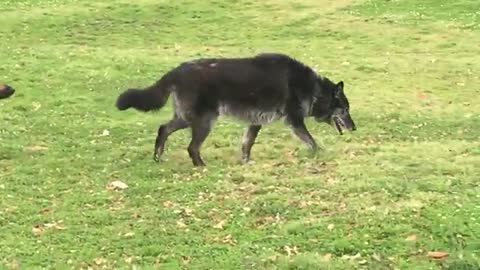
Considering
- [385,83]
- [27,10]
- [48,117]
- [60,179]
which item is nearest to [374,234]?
[60,179]

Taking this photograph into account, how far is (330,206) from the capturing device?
9.02 meters

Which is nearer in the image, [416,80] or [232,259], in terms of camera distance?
[232,259]

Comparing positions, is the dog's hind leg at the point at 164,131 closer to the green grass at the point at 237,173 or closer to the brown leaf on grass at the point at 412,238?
the green grass at the point at 237,173

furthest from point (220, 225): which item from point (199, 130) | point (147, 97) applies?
point (147, 97)

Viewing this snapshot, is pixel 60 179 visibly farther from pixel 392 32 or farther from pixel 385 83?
pixel 392 32

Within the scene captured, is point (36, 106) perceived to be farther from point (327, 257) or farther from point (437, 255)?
point (437, 255)

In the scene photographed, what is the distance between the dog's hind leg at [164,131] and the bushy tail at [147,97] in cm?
38

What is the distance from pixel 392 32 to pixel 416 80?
653cm

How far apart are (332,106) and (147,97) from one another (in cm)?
288

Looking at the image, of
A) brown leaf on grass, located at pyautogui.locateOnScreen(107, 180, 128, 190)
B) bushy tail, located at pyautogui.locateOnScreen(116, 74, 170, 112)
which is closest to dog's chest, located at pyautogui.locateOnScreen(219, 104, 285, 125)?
bushy tail, located at pyautogui.locateOnScreen(116, 74, 170, 112)

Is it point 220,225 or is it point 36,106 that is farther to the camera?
point 36,106

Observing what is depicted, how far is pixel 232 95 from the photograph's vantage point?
1073 cm

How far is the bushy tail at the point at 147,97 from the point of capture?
10664 mm

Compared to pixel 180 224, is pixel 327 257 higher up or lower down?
higher up
